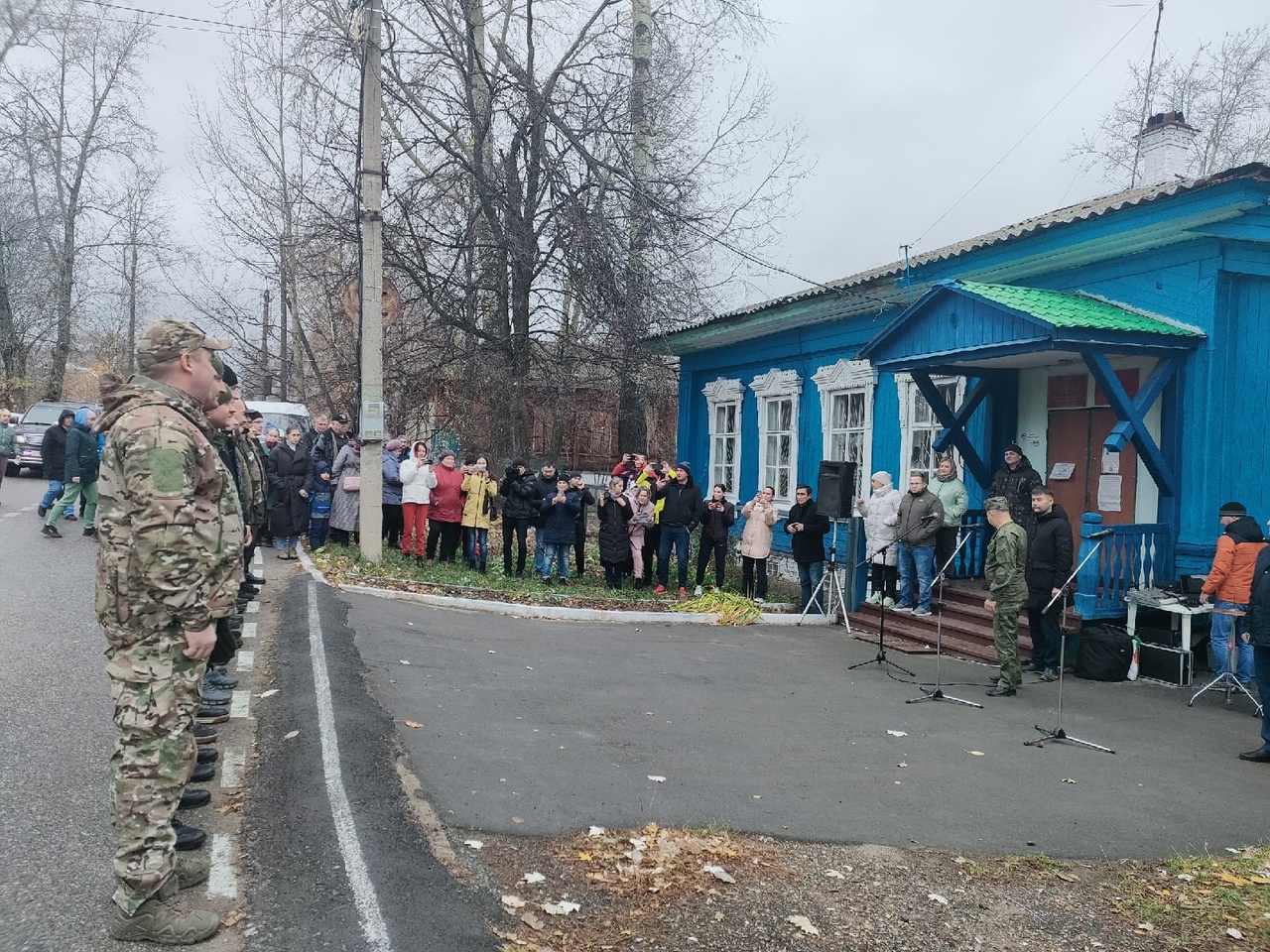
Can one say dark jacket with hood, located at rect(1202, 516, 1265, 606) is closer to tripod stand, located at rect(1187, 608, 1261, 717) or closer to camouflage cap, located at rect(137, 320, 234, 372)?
tripod stand, located at rect(1187, 608, 1261, 717)

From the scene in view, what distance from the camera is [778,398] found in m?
15.1

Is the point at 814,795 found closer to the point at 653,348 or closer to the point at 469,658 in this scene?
the point at 469,658

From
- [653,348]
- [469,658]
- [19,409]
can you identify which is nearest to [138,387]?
[469,658]

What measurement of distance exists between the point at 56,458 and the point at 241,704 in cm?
921

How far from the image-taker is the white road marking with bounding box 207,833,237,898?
137 inches

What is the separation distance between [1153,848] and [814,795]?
1.70m

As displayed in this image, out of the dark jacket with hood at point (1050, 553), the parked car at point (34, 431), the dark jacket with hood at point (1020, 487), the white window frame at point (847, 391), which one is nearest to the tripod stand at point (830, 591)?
the dark jacket with hood at point (1020, 487)

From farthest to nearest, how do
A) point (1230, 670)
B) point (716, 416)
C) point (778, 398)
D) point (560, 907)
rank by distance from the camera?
point (716, 416)
point (778, 398)
point (1230, 670)
point (560, 907)

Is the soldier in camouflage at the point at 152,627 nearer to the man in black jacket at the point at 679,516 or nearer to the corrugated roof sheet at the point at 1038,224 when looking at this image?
the corrugated roof sheet at the point at 1038,224

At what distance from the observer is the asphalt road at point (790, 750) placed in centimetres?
473

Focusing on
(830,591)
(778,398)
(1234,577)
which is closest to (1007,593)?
(1234,577)

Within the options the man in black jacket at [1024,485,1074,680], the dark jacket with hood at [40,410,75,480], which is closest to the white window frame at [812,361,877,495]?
the man in black jacket at [1024,485,1074,680]

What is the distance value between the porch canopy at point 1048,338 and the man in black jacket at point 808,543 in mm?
2081

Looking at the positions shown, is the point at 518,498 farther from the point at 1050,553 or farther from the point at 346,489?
the point at 1050,553
